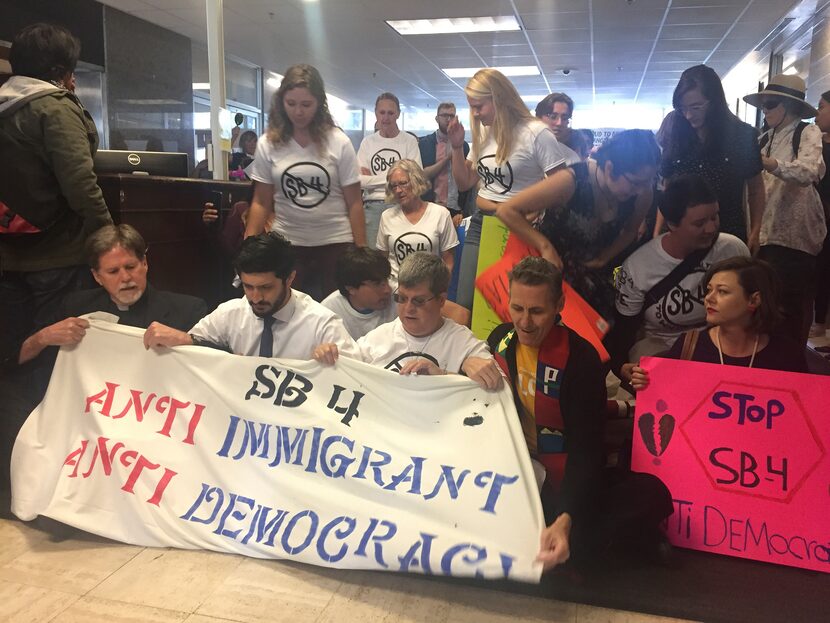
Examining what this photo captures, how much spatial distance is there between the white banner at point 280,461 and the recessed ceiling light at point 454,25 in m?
7.06

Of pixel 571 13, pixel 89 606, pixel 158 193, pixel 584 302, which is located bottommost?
pixel 89 606

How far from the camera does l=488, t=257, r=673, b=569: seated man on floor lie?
2123mm

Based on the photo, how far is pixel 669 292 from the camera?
2834mm

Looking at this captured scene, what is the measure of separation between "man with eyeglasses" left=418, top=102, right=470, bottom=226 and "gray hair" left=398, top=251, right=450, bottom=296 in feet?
7.46

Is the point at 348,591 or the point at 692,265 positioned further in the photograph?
the point at 692,265

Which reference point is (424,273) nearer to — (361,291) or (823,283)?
(361,291)

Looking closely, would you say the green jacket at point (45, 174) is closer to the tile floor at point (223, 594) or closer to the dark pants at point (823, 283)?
the tile floor at point (223, 594)

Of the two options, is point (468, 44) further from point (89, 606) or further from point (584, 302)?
point (89, 606)

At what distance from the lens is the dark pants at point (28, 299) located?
9.39 feet

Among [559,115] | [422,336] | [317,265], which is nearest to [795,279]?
[559,115]

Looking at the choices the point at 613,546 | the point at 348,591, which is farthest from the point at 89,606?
the point at 613,546

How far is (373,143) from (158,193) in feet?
4.84

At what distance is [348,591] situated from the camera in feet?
6.73

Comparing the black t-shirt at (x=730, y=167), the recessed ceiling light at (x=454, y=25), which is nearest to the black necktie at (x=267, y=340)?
the black t-shirt at (x=730, y=167)
